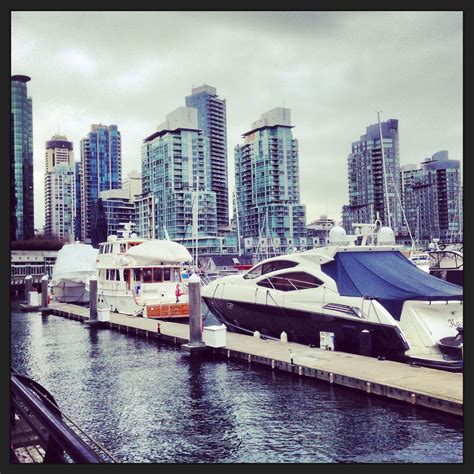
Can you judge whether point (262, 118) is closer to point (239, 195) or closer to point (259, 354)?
point (239, 195)

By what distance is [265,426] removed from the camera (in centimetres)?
1190

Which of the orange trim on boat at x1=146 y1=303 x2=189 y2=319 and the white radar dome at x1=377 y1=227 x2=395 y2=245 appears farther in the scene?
the orange trim on boat at x1=146 y1=303 x2=189 y2=319

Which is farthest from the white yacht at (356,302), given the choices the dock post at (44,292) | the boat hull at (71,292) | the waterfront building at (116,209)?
the waterfront building at (116,209)

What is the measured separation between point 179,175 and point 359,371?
142 metres

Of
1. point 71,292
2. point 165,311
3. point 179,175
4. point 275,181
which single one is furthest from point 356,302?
point 275,181

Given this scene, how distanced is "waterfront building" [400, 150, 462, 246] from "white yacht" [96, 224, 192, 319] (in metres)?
58.7

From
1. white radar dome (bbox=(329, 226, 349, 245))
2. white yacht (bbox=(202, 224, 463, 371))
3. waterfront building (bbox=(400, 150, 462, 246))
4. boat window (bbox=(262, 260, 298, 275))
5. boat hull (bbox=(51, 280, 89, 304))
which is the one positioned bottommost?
boat hull (bbox=(51, 280, 89, 304))

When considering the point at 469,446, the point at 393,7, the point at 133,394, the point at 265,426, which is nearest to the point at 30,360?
the point at 133,394

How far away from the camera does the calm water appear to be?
1049cm

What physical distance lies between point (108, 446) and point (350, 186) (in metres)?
151

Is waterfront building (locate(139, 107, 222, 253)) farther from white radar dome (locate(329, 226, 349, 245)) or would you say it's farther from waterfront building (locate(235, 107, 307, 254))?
white radar dome (locate(329, 226, 349, 245))

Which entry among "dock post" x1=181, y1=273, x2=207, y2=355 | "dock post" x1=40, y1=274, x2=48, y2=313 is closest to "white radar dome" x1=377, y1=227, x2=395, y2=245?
"dock post" x1=181, y1=273, x2=207, y2=355

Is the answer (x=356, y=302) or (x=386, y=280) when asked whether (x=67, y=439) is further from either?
(x=386, y=280)

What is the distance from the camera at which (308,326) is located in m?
19.0
